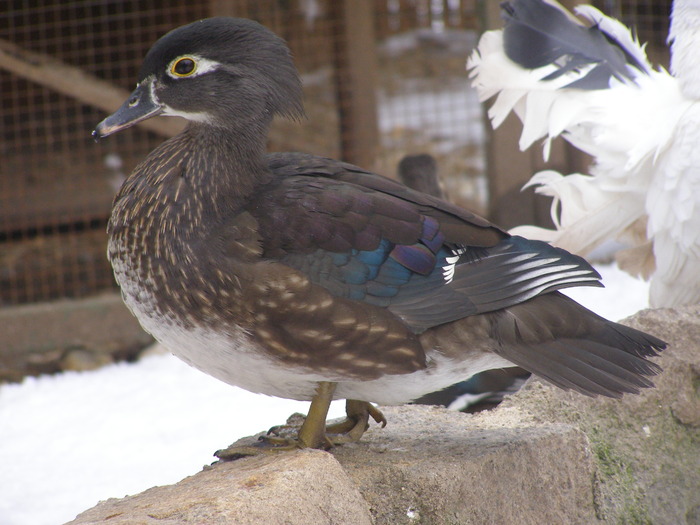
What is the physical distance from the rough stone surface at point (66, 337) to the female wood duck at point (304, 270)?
2.70 meters

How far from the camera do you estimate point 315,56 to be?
6.90 m

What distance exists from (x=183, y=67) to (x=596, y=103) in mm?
1933

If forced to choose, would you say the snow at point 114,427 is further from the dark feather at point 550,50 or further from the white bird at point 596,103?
the dark feather at point 550,50

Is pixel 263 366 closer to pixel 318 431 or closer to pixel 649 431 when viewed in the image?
pixel 318 431

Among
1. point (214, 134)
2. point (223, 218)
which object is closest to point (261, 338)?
point (223, 218)

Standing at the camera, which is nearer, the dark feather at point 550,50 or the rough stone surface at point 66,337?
the dark feather at point 550,50

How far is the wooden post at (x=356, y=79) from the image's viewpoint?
15.8 ft

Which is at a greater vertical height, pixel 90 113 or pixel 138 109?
pixel 138 109

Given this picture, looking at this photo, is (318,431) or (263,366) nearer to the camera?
(263,366)

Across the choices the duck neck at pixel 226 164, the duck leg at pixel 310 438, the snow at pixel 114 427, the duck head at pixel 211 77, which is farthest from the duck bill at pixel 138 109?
the snow at pixel 114 427

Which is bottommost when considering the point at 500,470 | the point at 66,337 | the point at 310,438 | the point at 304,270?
the point at 66,337

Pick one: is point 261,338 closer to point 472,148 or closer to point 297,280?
point 297,280

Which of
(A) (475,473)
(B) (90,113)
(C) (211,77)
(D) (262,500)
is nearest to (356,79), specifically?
(B) (90,113)

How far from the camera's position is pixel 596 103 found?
3393 mm
